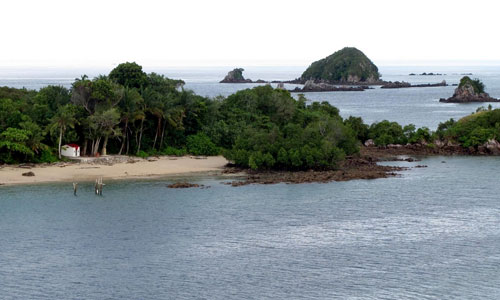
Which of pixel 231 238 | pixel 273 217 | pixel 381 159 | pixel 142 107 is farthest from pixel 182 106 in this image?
pixel 231 238

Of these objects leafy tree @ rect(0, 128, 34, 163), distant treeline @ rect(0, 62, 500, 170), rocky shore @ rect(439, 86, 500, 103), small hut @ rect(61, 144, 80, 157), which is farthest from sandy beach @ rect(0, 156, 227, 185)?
rocky shore @ rect(439, 86, 500, 103)

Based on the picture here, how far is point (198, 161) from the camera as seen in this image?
189 feet

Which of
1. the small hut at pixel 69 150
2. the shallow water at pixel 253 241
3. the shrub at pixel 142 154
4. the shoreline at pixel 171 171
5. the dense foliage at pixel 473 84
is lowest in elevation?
the shallow water at pixel 253 241

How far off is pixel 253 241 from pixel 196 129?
99.9ft

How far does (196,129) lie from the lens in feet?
208

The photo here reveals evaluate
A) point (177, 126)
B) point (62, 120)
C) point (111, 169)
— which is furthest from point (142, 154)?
point (62, 120)

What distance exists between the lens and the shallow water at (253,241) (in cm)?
2748

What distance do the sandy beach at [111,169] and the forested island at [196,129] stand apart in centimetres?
182

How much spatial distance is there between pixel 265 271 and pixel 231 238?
214 inches

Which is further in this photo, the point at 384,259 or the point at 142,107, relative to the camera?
the point at 142,107

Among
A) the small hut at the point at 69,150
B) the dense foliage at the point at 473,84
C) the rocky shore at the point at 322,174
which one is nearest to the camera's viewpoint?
the rocky shore at the point at 322,174

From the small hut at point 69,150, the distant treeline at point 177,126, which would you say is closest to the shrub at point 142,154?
the distant treeline at point 177,126

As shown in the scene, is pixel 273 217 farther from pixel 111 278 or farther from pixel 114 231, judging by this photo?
pixel 111 278

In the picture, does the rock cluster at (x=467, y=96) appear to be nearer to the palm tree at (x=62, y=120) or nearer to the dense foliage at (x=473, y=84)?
the dense foliage at (x=473, y=84)
